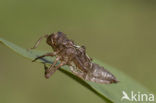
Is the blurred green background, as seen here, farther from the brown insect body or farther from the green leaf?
the green leaf

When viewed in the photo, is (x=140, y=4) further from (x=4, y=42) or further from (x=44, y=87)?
(x=4, y=42)

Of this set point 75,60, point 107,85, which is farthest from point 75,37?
point 107,85

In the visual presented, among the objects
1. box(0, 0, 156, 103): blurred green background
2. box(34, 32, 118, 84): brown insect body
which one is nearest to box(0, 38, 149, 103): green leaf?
box(34, 32, 118, 84): brown insect body

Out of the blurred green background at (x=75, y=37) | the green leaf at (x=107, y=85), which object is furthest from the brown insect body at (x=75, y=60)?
the blurred green background at (x=75, y=37)

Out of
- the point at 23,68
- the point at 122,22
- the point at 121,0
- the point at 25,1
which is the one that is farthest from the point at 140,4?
the point at 23,68

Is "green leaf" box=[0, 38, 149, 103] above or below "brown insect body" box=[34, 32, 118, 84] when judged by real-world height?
below

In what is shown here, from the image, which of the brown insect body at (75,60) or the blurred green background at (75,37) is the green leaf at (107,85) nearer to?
the brown insect body at (75,60)

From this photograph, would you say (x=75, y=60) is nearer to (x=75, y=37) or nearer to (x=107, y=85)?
(x=107, y=85)
